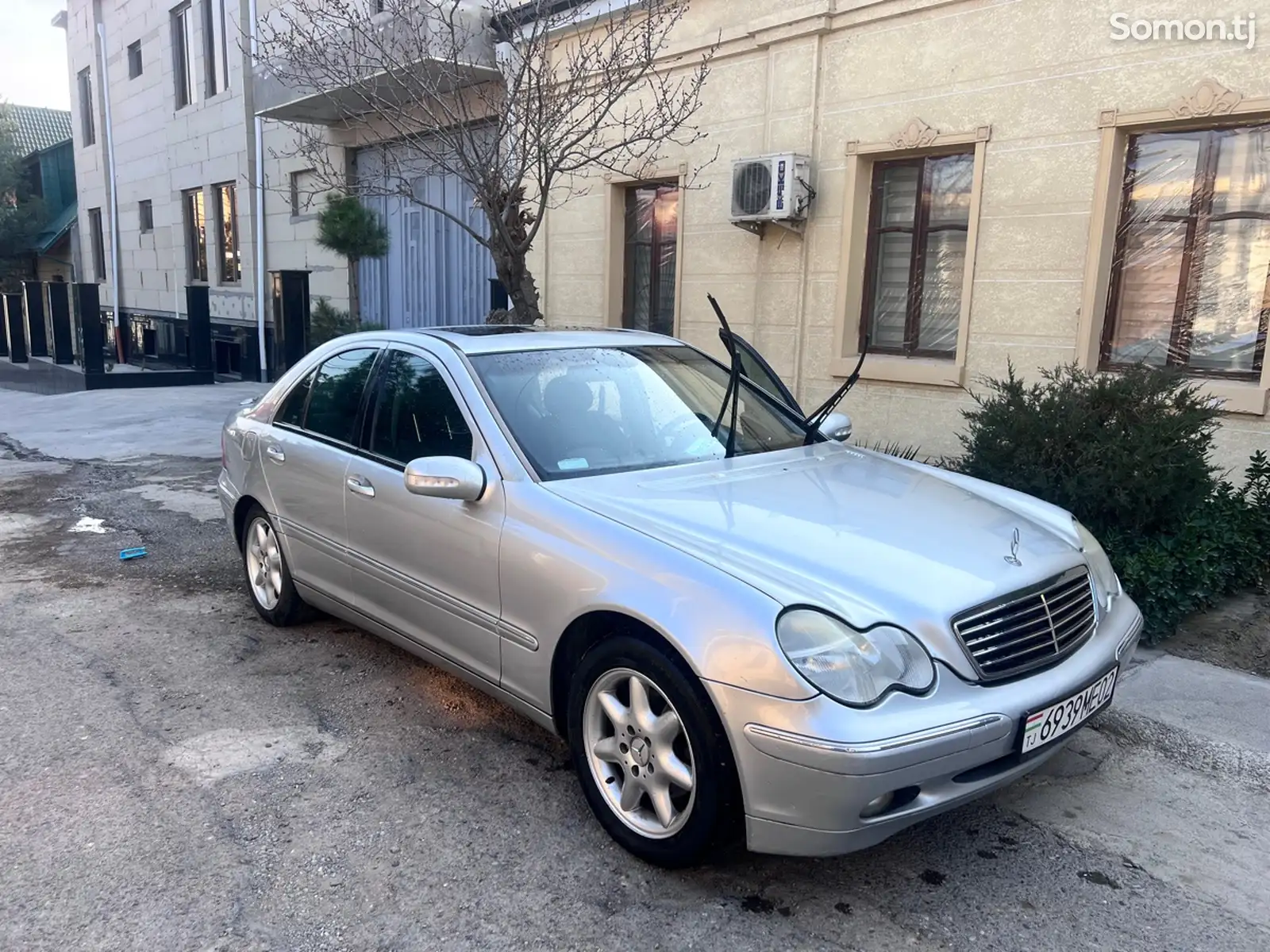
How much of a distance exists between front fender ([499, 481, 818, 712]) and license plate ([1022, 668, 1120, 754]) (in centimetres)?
72

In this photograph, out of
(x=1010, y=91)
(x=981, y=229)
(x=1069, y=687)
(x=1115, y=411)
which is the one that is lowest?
(x=1069, y=687)

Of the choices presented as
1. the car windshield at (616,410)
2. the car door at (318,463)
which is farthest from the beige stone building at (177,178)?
the car windshield at (616,410)

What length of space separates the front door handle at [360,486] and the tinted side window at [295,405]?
29.2 inches

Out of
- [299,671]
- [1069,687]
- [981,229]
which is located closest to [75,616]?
[299,671]

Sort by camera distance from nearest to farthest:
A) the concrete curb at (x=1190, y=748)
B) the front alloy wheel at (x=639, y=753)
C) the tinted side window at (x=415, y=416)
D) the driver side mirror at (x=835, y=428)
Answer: the front alloy wheel at (x=639, y=753)
the concrete curb at (x=1190, y=748)
the tinted side window at (x=415, y=416)
the driver side mirror at (x=835, y=428)

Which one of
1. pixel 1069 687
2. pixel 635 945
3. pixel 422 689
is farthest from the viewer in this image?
pixel 422 689

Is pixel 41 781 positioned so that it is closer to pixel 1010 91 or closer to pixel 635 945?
pixel 635 945

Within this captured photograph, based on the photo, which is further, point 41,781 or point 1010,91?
point 1010,91

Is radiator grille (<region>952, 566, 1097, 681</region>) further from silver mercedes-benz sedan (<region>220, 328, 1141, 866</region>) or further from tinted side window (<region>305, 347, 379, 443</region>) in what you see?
tinted side window (<region>305, 347, 379, 443</region>)

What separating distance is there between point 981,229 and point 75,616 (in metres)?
6.58

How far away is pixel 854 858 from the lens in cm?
302

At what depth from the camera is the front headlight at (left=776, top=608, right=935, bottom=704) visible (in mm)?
2529

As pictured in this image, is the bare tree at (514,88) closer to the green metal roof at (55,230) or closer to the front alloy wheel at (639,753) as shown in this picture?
the front alloy wheel at (639,753)

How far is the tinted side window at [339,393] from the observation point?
433 cm
